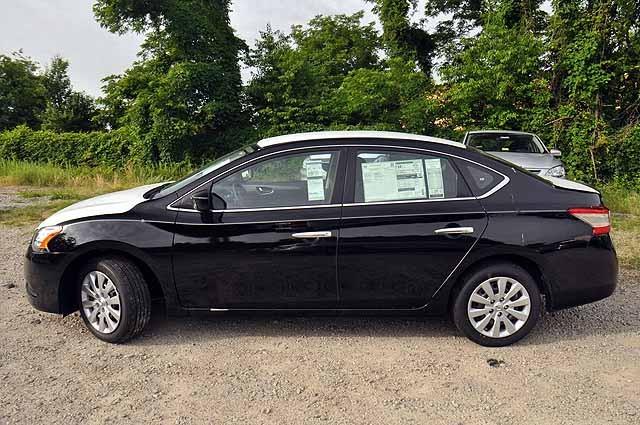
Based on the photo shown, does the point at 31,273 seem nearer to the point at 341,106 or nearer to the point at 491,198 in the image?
the point at 491,198

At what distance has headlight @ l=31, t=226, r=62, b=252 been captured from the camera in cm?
365

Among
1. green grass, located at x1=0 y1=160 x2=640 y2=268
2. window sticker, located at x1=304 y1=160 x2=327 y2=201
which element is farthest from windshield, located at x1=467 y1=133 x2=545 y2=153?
window sticker, located at x1=304 y1=160 x2=327 y2=201

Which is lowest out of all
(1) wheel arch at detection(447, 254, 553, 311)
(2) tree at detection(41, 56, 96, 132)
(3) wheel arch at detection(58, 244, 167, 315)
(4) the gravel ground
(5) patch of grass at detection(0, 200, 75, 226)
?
(4) the gravel ground

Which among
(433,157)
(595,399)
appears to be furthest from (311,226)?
(595,399)

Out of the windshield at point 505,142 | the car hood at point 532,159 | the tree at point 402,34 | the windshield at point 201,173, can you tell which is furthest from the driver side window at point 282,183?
the tree at point 402,34

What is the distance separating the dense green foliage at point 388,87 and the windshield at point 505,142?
147 inches

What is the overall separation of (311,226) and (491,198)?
1.38 metres

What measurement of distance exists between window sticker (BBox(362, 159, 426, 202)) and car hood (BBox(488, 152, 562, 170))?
588 centimetres

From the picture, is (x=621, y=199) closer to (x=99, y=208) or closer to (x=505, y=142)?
(x=505, y=142)

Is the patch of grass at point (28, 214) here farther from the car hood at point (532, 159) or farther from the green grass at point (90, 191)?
the car hood at point (532, 159)

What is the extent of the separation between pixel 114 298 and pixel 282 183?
5.12 ft

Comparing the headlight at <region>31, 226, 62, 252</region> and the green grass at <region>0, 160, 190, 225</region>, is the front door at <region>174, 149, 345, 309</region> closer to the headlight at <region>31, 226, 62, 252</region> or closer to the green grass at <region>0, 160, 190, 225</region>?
the headlight at <region>31, 226, 62, 252</region>

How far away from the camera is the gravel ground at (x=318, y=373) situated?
9.19 feet

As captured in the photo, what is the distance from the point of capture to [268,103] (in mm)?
17609
